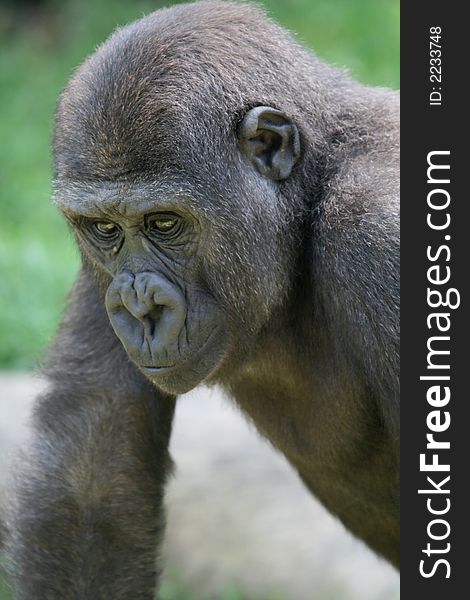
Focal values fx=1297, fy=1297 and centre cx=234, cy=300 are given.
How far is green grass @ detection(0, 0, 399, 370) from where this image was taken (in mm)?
10430

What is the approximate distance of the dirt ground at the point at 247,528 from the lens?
7035 mm

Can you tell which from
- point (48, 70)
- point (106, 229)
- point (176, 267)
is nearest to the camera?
point (176, 267)

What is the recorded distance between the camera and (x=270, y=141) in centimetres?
503

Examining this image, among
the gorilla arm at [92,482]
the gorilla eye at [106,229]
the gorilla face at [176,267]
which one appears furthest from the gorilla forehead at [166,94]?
the gorilla arm at [92,482]

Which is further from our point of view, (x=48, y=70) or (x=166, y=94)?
(x=48, y=70)

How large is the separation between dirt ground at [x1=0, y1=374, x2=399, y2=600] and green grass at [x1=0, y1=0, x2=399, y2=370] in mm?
2473

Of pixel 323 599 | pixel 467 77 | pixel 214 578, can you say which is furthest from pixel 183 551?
pixel 467 77

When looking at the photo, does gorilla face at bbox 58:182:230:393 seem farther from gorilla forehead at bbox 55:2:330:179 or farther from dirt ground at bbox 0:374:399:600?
dirt ground at bbox 0:374:399:600

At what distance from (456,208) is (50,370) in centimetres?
209

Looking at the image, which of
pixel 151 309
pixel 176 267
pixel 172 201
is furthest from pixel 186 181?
pixel 151 309

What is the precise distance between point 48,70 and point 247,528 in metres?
8.42

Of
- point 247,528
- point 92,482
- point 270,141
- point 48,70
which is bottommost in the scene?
point 92,482

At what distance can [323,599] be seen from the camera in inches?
273

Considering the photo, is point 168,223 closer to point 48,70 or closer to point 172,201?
point 172,201
